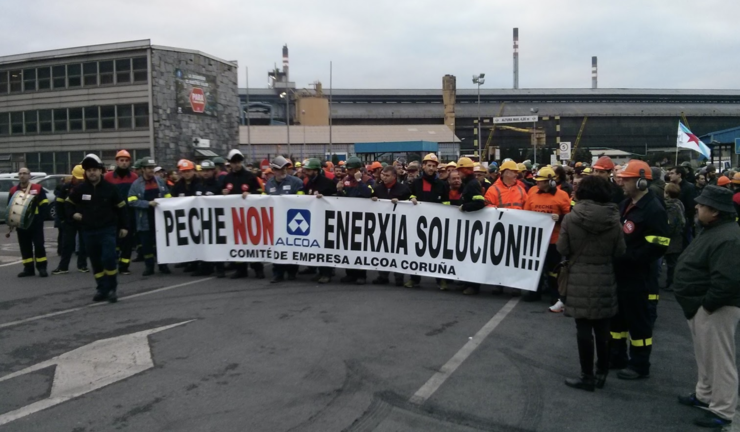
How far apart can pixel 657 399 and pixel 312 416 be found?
9.50ft

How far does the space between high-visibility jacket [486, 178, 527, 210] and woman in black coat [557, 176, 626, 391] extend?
407 cm

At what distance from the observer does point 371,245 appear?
33.0 ft

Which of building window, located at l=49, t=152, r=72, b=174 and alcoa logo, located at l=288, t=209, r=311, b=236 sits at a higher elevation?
building window, located at l=49, t=152, r=72, b=174

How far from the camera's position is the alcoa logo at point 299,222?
10359mm

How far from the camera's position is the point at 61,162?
1684 inches

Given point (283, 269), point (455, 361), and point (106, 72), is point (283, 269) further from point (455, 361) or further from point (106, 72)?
point (106, 72)

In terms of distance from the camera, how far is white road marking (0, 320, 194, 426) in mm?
5148

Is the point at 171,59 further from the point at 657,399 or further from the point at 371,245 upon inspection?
the point at 657,399

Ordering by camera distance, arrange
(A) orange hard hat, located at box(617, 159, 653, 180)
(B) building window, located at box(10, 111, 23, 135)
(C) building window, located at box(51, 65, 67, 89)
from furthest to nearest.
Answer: (B) building window, located at box(10, 111, 23, 135)
(C) building window, located at box(51, 65, 67, 89)
(A) orange hard hat, located at box(617, 159, 653, 180)

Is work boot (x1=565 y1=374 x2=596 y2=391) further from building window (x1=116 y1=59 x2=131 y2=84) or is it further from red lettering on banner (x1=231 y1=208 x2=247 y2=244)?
building window (x1=116 y1=59 x2=131 y2=84)

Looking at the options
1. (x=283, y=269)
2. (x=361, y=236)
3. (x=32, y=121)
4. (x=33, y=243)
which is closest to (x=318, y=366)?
(x=361, y=236)

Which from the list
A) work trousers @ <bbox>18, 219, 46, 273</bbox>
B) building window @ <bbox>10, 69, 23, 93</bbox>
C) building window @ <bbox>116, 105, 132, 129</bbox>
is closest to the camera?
work trousers @ <bbox>18, 219, 46, 273</bbox>

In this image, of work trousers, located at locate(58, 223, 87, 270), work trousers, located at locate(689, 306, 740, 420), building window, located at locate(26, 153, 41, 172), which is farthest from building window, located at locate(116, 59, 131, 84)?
work trousers, located at locate(689, 306, 740, 420)

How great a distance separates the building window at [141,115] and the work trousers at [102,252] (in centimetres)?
3315
